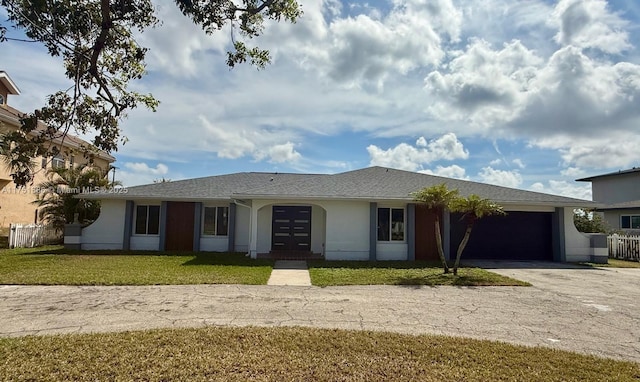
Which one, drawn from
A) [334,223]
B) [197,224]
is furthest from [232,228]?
[334,223]

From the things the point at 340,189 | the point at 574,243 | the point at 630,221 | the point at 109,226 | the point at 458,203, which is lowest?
the point at 574,243

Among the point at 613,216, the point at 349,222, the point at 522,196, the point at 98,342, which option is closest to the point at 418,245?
the point at 349,222

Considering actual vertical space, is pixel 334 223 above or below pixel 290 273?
above

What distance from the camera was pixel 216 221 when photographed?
58.3ft

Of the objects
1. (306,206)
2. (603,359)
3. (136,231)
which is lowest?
(603,359)

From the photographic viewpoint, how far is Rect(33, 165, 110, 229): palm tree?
19094mm

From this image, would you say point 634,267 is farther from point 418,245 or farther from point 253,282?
point 253,282

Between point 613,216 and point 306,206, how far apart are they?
71.1ft

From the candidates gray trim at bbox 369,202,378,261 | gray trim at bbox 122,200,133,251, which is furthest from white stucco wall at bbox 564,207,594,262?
gray trim at bbox 122,200,133,251

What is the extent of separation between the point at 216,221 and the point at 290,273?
7145 millimetres

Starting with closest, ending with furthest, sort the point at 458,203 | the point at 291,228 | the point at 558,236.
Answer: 1. the point at 458,203
2. the point at 558,236
3. the point at 291,228

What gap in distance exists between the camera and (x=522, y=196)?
53.8 ft

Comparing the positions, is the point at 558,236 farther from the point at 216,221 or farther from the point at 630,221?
the point at 216,221

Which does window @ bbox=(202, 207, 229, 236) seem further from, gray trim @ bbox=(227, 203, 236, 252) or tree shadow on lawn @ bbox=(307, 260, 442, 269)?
tree shadow on lawn @ bbox=(307, 260, 442, 269)
